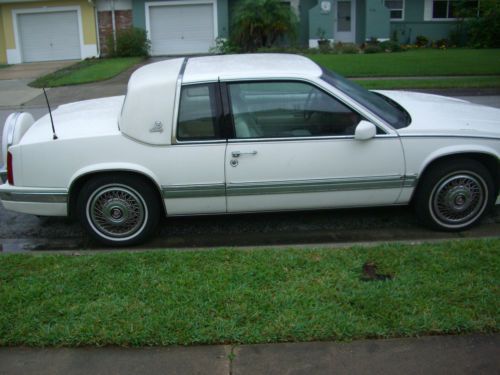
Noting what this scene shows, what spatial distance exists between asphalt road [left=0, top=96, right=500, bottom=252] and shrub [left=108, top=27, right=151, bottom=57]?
19228mm

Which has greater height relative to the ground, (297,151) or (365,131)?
(365,131)

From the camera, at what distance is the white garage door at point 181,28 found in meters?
25.2

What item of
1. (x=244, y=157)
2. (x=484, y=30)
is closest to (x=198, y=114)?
(x=244, y=157)

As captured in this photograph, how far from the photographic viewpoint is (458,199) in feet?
17.3

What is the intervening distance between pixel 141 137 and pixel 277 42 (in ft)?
63.9

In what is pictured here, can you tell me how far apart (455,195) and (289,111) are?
165cm

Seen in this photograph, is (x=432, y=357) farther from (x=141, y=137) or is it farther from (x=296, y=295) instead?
(x=141, y=137)

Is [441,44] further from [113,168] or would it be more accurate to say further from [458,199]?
[113,168]

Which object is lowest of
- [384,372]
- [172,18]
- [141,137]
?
[384,372]

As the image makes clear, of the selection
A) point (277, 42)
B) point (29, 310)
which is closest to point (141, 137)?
point (29, 310)

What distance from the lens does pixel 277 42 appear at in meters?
23.7

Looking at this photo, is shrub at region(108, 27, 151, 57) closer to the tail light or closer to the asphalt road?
the asphalt road

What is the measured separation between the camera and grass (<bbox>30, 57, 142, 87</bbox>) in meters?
17.6

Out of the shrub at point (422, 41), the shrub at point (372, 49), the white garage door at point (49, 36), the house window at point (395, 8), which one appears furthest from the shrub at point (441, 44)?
the white garage door at point (49, 36)
